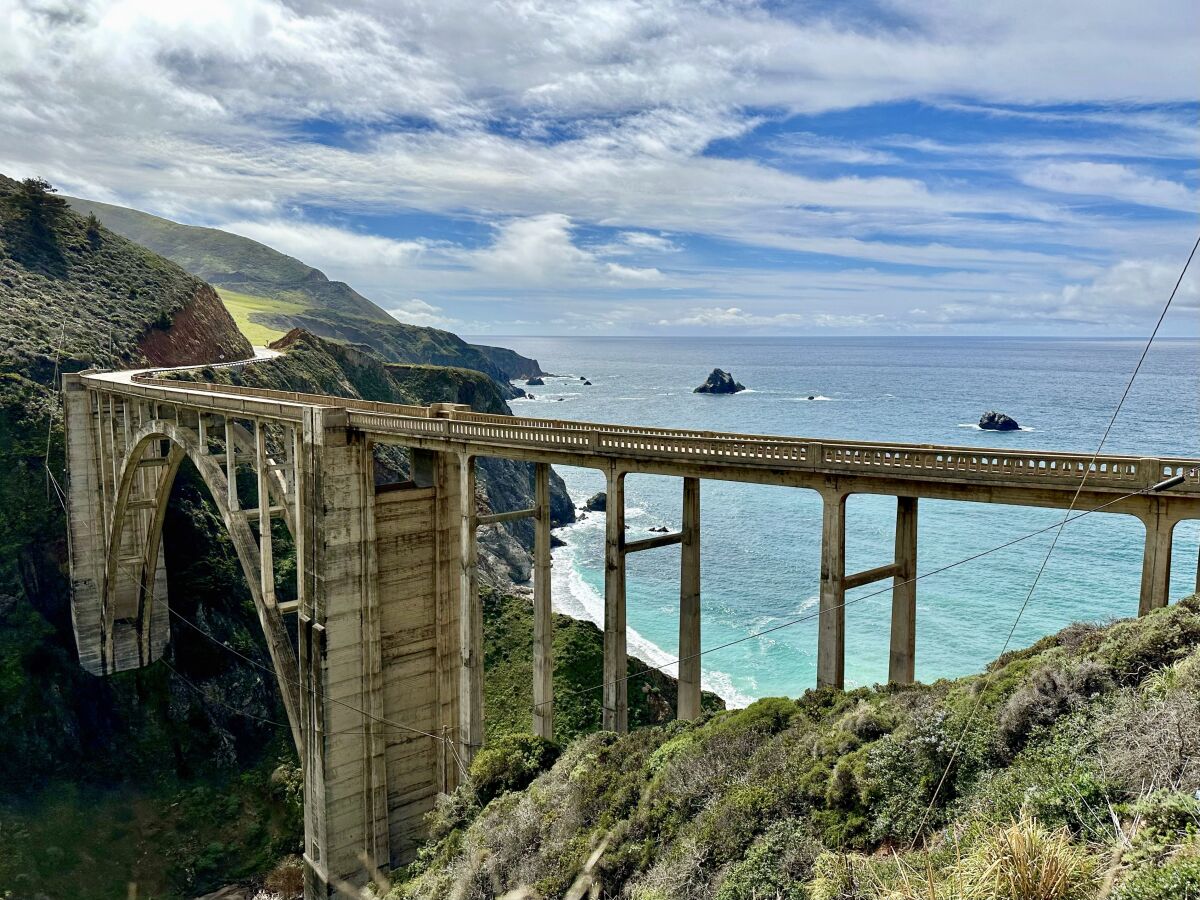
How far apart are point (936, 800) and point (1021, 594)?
5601cm

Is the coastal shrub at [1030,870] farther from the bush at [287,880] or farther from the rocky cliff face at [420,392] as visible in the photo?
the rocky cliff face at [420,392]

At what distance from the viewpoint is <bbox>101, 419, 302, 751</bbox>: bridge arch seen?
84.0 ft

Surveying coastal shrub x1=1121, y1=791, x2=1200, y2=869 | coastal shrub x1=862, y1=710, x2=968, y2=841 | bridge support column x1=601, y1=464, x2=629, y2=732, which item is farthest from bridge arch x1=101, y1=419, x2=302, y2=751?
coastal shrub x1=1121, y1=791, x2=1200, y2=869

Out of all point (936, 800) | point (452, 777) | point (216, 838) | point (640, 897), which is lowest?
point (216, 838)

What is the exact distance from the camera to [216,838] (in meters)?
31.2

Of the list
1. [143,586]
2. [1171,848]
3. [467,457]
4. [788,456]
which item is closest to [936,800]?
[1171,848]

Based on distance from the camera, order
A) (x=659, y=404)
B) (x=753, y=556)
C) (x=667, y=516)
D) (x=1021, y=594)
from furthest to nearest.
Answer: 1. (x=659, y=404)
2. (x=667, y=516)
3. (x=753, y=556)
4. (x=1021, y=594)

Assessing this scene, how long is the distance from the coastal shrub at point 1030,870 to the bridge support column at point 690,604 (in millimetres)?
9316

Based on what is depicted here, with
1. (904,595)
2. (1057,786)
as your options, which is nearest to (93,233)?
(904,595)

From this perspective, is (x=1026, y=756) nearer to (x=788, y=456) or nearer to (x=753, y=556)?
(x=788, y=456)

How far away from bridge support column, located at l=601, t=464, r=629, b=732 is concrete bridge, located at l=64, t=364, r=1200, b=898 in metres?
0.05

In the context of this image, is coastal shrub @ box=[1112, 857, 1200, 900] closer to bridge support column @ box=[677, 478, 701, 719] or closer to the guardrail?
the guardrail

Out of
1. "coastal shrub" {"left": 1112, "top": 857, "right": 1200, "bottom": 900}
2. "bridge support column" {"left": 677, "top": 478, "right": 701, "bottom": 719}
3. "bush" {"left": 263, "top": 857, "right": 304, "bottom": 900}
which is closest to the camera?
"coastal shrub" {"left": 1112, "top": 857, "right": 1200, "bottom": 900}

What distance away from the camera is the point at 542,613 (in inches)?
786
